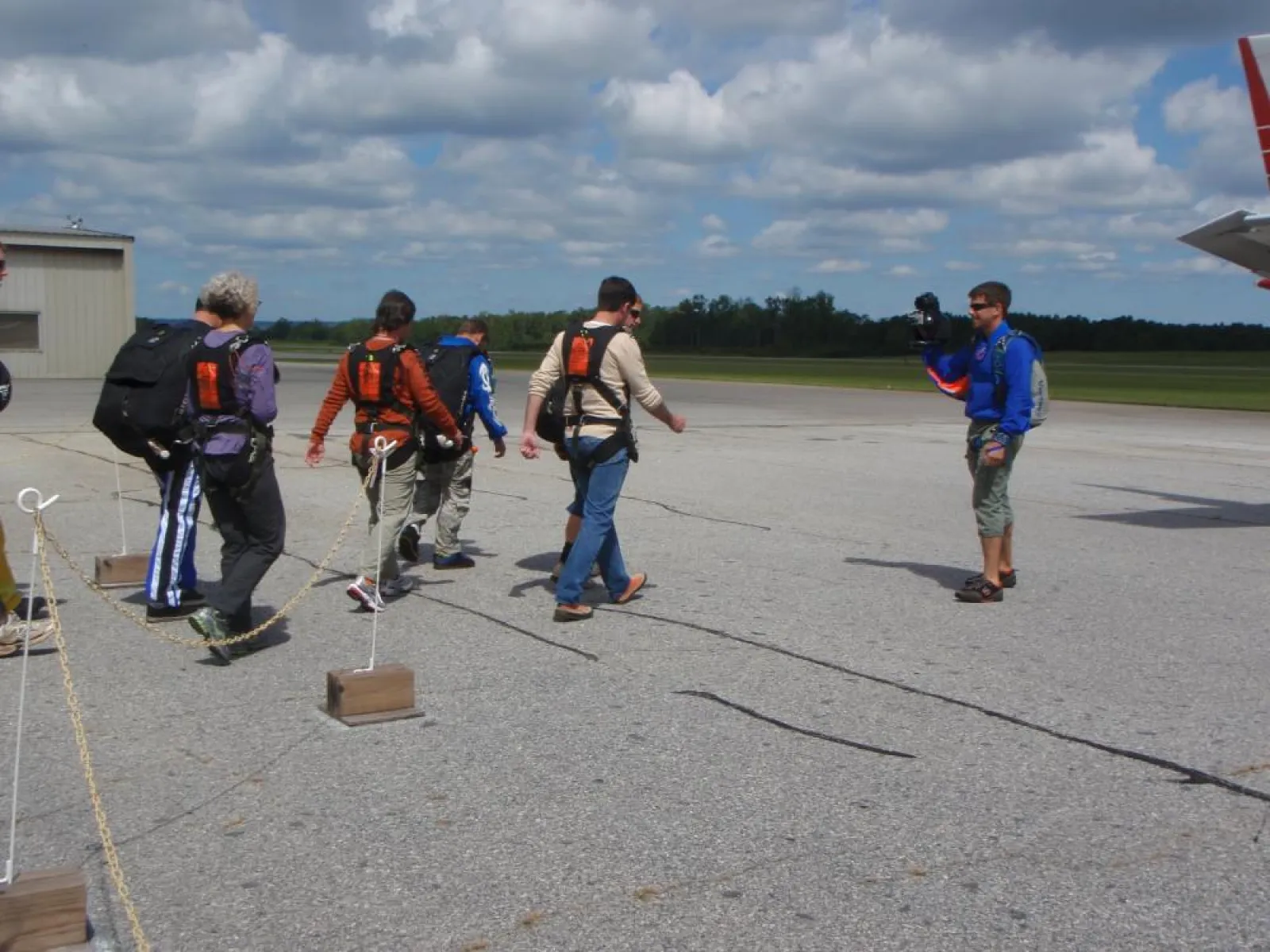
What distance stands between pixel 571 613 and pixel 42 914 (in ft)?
13.9

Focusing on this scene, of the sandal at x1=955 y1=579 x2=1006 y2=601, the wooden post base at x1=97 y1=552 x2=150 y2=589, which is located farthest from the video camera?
the wooden post base at x1=97 y1=552 x2=150 y2=589

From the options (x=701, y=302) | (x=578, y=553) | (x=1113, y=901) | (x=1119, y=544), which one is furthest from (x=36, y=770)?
(x=701, y=302)

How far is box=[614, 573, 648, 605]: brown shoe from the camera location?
8.02 m

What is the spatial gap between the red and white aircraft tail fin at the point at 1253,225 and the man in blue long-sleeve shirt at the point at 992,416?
4.40m

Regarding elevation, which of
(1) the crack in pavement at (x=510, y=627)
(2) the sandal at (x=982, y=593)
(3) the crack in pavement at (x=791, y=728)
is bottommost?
(1) the crack in pavement at (x=510, y=627)

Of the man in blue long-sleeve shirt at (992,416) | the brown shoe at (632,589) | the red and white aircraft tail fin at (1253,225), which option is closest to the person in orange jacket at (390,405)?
the brown shoe at (632,589)

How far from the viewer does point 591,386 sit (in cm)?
755

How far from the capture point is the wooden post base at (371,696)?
549 cm

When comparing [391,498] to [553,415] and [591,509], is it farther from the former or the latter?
[591,509]

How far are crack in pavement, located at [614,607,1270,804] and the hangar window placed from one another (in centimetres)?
3666

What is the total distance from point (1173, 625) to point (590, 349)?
3.64 meters

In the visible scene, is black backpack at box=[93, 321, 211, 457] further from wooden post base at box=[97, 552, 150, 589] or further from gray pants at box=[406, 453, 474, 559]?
gray pants at box=[406, 453, 474, 559]

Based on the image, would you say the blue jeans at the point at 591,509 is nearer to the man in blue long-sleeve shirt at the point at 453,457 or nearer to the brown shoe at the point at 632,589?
the brown shoe at the point at 632,589

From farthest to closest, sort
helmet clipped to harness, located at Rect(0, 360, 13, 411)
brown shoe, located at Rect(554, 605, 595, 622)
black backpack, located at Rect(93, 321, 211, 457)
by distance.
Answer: brown shoe, located at Rect(554, 605, 595, 622) → black backpack, located at Rect(93, 321, 211, 457) → helmet clipped to harness, located at Rect(0, 360, 13, 411)
